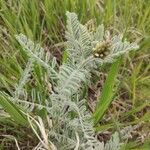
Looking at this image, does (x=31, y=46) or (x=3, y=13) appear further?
(x=3, y=13)

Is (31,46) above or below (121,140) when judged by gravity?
above

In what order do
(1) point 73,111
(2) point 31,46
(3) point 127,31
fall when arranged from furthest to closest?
(3) point 127,31 → (1) point 73,111 → (2) point 31,46

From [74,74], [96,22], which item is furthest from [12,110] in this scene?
[96,22]

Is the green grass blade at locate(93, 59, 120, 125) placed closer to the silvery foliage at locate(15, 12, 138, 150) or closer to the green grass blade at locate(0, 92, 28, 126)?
the silvery foliage at locate(15, 12, 138, 150)

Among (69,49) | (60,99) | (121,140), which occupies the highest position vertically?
(69,49)

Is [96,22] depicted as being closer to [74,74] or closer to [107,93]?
[107,93]

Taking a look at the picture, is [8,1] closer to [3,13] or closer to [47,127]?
Result: [3,13]

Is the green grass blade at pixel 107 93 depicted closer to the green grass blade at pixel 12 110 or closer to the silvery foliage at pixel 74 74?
the silvery foliage at pixel 74 74

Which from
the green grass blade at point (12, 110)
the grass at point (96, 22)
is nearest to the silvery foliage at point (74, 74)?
the green grass blade at point (12, 110)

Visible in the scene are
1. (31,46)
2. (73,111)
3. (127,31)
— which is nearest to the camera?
(31,46)

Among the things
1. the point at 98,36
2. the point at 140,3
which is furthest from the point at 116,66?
the point at 140,3
